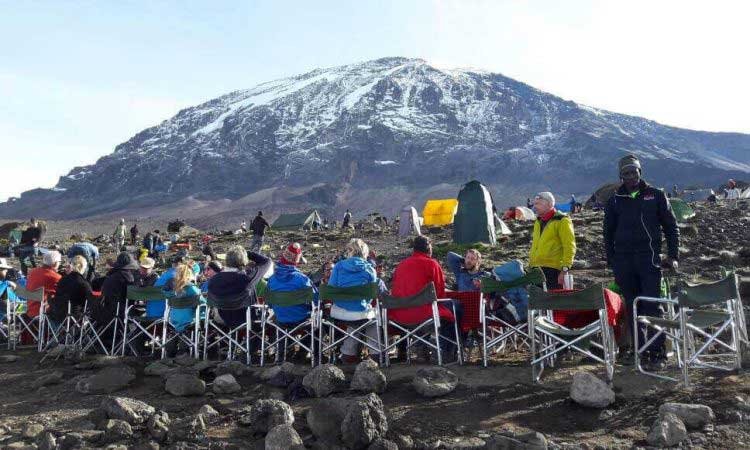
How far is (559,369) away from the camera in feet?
18.1

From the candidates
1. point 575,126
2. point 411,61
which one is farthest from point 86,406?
point 411,61

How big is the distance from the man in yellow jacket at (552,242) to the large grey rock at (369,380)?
227cm

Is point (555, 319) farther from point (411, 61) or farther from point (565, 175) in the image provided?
point (411, 61)

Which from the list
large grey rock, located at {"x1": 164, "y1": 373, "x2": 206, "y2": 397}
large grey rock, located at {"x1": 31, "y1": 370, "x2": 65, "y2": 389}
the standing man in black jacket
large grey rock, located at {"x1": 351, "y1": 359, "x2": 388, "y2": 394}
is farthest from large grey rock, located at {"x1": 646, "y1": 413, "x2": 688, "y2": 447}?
large grey rock, located at {"x1": 31, "y1": 370, "x2": 65, "y2": 389}

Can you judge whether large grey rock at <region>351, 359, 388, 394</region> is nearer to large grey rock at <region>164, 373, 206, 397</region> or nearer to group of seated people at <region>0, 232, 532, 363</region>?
group of seated people at <region>0, 232, 532, 363</region>

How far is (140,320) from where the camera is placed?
24.2ft

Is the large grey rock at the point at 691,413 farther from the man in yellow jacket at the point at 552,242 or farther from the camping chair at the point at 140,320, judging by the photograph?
the camping chair at the point at 140,320

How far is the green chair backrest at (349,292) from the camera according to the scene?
6.09 meters

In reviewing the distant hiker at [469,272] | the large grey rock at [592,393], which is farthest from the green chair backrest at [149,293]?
the large grey rock at [592,393]

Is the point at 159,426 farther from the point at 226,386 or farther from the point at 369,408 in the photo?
the point at 369,408

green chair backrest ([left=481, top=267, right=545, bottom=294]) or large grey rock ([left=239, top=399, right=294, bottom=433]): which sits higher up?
green chair backrest ([left=481, top=267, right=545, bottom=294])

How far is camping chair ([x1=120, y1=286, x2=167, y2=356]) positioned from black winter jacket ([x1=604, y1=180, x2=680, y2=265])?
516 centimetres

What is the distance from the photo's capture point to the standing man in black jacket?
212 inches

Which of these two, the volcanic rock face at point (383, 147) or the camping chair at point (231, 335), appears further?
the volcanic rock face at point (383, 147)
